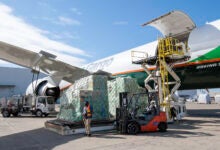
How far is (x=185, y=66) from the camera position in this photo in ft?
52.6

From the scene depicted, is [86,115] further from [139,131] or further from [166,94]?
[166,94]

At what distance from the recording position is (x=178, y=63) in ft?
54.4

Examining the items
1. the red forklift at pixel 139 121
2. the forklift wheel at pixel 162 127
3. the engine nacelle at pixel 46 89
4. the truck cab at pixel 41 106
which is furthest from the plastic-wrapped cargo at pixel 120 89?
the engine nacelle at pixel 46 89

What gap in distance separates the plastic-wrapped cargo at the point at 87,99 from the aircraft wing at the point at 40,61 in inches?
174

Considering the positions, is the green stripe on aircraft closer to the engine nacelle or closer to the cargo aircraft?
the cargo aircraft

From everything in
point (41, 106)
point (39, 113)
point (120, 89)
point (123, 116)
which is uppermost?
point (120, 89)

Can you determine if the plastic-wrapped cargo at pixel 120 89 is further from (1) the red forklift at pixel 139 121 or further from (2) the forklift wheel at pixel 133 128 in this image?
(2) the forklift wheel at pixel 133 128

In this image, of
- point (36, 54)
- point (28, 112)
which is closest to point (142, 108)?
point (36, 54)

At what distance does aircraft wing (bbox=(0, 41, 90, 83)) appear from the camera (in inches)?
703

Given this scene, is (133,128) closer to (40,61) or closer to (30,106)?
(40,61)

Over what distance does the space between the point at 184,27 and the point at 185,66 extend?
2705 millimetres

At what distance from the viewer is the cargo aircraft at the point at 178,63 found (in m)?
14.8

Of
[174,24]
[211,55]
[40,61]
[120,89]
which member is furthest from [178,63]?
[40,61]

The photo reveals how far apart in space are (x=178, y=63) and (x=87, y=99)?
6.93m
